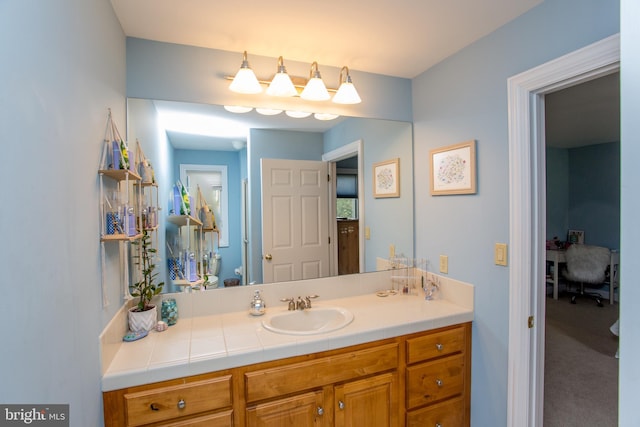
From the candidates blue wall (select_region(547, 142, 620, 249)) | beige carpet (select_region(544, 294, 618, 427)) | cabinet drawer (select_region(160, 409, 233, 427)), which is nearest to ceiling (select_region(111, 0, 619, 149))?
cabinet drawer (select_region(160, 409, 233, 427))

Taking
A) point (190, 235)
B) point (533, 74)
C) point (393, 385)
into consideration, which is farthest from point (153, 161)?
point (533, 74)

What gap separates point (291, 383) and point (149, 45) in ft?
6.22

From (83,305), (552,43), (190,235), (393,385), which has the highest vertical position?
(552,43)

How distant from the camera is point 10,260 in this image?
629mm

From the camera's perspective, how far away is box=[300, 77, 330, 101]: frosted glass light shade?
1919 millimetres

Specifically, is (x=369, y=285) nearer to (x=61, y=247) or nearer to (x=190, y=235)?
(x=190, y=235)

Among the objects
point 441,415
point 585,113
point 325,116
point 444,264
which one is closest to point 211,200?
point 325,116

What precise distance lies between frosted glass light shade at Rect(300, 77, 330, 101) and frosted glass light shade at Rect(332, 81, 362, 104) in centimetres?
9

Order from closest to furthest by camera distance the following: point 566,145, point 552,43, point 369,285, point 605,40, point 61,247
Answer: point 61,247
point 605,40
point 552,43
point 369,285
point 566,145

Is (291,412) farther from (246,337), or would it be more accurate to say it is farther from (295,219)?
(295,219)

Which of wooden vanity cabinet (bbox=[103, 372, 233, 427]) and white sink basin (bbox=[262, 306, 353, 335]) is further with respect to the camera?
white sink basin (bbox=[262, 306, 353, 335])

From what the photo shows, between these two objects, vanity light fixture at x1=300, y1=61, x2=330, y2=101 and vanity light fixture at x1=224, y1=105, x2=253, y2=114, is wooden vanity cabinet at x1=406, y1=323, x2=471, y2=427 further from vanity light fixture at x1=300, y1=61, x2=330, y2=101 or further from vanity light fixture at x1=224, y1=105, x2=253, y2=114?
vanity light fixture at x1=224, y1=105, x2=253, y2=114

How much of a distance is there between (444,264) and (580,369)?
2.01m

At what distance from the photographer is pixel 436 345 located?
5.76 ft
